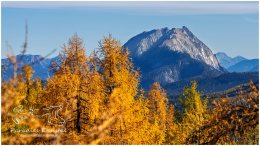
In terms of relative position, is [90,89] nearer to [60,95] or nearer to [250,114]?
[60,95]

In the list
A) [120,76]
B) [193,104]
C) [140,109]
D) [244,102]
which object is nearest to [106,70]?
[120,76]

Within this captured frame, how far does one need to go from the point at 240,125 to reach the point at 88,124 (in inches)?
484

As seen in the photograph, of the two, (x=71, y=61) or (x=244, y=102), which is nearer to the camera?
(x=244, y=102)

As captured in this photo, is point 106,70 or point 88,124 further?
point 106,70

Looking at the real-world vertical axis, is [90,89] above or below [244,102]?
above

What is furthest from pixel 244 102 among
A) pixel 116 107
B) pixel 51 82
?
pixel 51 82

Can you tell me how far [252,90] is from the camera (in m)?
13.9

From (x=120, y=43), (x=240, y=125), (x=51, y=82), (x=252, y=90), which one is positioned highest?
(x=120, y=43)

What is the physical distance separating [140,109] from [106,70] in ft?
9.57

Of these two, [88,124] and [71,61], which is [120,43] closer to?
[71,61]

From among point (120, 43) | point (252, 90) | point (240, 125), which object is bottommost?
point (240, 125)

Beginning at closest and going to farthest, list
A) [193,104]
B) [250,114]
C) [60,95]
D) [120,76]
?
1. [250,114]
2. [60,95]
3. [120,76]
4. [193,104]

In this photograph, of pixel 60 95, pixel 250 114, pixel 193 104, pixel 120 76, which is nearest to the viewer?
pixel 250 114

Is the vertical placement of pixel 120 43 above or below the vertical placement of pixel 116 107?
above
